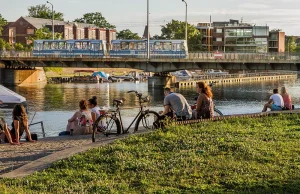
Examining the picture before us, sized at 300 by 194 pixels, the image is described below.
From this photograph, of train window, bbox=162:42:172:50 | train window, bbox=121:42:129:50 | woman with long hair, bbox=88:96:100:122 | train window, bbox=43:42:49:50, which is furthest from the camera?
train window, bbox=43:42:49:50

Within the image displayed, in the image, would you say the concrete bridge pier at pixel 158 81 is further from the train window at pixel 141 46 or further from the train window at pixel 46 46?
the train window at pixel 46 46

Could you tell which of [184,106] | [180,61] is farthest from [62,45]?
[184,106]

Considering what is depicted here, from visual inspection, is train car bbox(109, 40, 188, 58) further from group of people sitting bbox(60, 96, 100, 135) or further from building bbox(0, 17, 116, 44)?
group of people sitting bbox(60, 96, 100, 135)

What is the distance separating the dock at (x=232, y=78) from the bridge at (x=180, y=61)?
1017 centimetres

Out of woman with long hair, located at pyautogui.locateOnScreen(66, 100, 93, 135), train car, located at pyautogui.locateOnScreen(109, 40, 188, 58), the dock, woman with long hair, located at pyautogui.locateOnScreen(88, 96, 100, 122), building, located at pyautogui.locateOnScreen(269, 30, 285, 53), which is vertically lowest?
the dock

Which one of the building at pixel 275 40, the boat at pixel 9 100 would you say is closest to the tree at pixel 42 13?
the building at pixel 275 40

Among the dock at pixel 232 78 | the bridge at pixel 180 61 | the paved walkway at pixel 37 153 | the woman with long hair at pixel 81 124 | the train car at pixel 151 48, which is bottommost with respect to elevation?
the dock at pixel 232 78

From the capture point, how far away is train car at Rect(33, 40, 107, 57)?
8669 cm

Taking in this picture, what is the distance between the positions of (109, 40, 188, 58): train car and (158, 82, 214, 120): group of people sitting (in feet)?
213

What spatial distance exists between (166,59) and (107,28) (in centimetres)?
10694

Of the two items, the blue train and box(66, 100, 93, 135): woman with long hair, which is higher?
the blue train

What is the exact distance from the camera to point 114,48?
86.9 m

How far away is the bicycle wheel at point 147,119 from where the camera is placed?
55.4ft

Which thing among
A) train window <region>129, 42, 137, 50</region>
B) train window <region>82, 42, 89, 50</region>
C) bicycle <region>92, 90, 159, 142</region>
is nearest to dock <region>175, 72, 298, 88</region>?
train window <region>129, 42, 137, 50</region>
